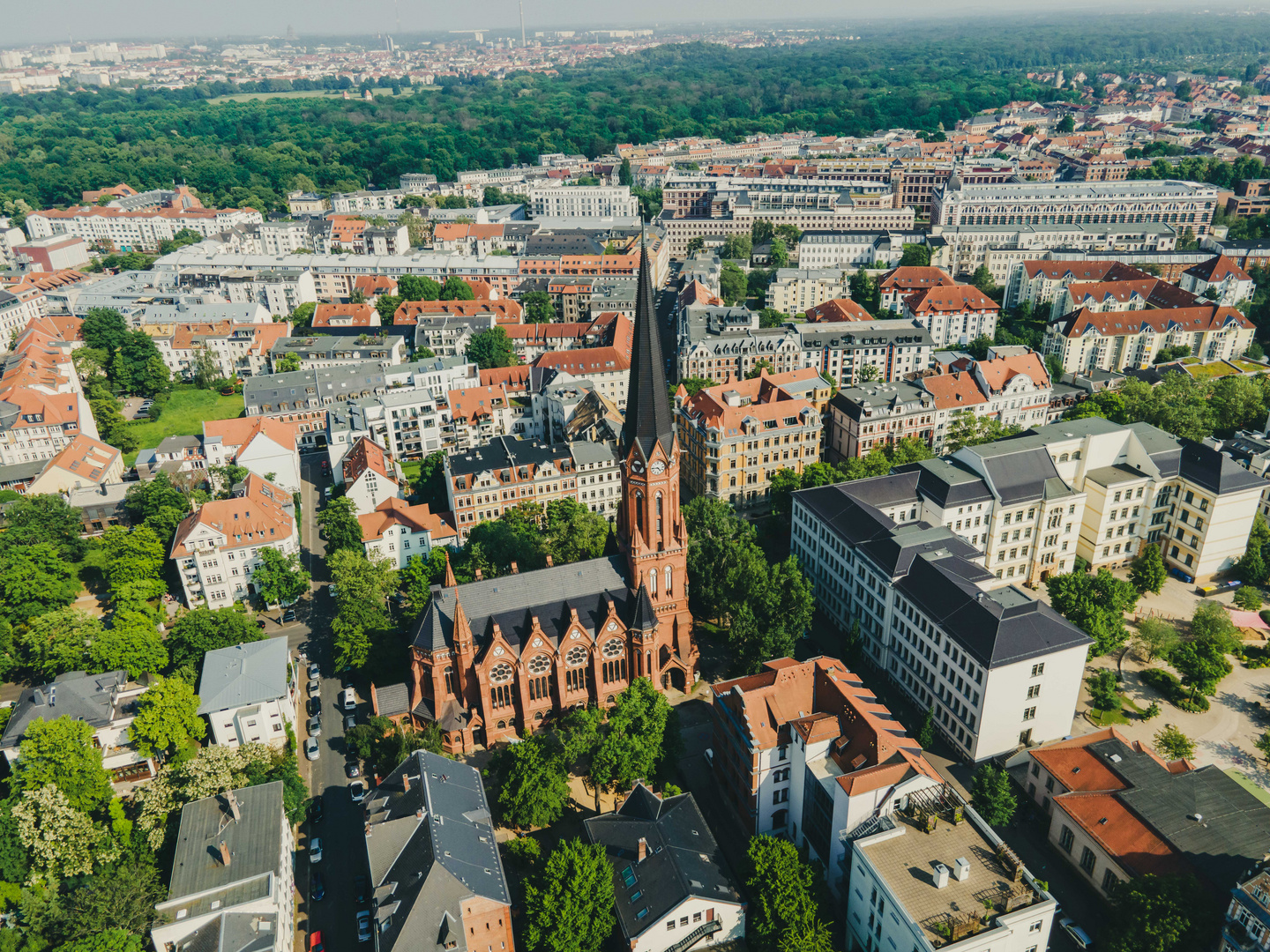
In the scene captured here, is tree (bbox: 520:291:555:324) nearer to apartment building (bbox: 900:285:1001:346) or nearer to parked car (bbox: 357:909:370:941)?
apartment building (bbox: 900:285:1001:346)

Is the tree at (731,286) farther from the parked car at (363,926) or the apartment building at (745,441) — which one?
the parked car at (363,926)

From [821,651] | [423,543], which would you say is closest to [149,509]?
[423,543]

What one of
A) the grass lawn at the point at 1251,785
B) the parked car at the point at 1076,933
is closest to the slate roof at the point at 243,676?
the parked car at the point at 1076,933

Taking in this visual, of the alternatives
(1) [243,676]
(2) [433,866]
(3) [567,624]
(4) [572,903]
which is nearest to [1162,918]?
(4) [572,903]

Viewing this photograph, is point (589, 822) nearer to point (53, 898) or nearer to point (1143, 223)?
point (53, 898)

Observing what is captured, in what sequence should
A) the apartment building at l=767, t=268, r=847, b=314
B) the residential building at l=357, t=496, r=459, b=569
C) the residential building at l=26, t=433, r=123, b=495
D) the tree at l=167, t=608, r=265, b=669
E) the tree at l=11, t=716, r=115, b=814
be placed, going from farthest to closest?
1. the apartment building at l=767, t=268, r=847, b=314
2. the residential building at l=26, t=433, r=123, b=495
3. the residential building at l=357, t=496, r=459, b=569
4. the tree at l=167, t=608, r=265, b=669
5. the tree at l=11, t=716, r=115, b=814

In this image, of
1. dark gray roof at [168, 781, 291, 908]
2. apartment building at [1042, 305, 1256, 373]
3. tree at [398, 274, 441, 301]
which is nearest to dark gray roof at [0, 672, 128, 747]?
dark gray roof at [168, 781, 291, 908]

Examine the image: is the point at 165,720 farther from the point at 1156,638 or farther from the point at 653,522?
the point at 1156,638
